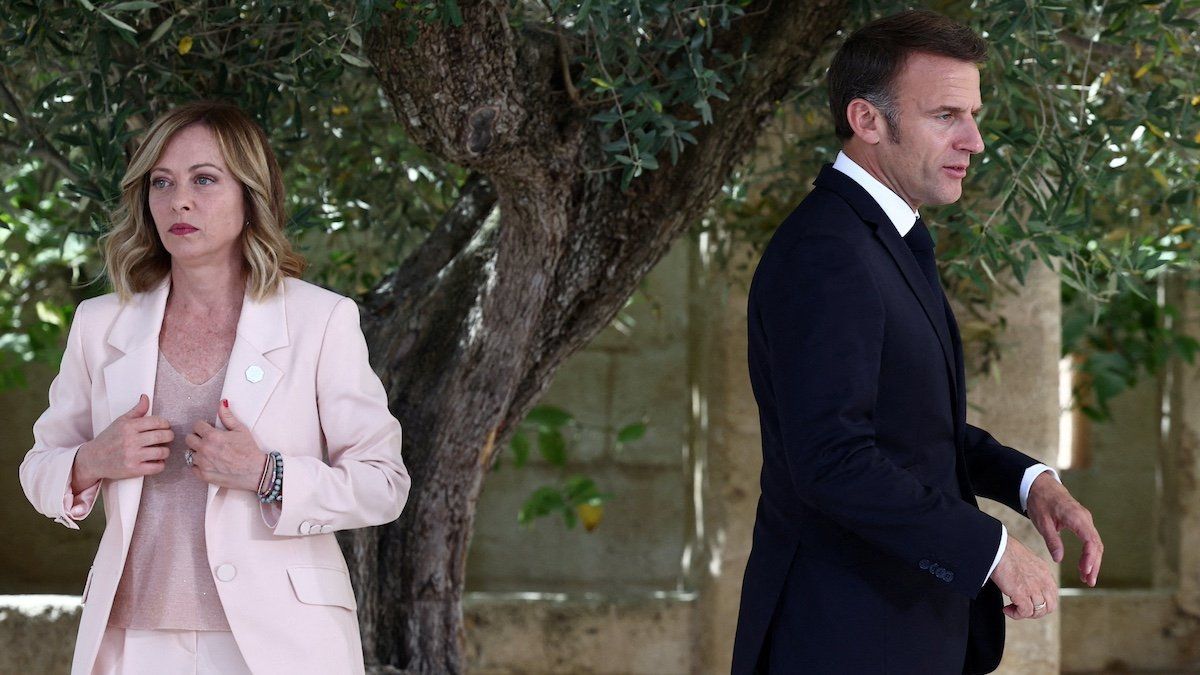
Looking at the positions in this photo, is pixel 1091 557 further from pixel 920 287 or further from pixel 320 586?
pixel 320 586

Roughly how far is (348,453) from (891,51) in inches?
44.4

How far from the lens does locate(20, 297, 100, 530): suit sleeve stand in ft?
7.40

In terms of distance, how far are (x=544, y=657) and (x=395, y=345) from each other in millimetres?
2679

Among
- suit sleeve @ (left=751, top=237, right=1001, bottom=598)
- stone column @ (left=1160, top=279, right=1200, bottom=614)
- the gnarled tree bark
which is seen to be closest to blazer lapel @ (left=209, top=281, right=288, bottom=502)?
the gnarled tree bark

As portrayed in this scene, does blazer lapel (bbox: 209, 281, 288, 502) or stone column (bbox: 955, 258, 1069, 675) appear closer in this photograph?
blazer lapel (bbox: 209, 281, 288, 502)

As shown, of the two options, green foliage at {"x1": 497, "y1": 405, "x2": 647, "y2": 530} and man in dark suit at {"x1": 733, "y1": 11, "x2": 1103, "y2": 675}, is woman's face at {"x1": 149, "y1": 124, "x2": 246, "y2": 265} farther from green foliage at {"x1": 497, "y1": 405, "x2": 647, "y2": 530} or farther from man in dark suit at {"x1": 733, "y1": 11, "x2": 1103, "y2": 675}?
green foliage at {"x1": 497, "y1": 405, "x2": 647, "y2": 530}

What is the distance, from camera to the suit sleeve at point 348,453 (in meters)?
2.22

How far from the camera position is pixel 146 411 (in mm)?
2195

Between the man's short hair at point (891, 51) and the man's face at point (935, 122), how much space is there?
0.04 feet

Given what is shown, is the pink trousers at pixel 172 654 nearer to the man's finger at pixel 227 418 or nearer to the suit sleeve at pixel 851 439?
the man's finger at pixel 227 418

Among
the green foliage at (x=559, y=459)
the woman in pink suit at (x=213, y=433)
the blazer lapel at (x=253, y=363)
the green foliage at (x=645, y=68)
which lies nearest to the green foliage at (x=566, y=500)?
the green foliage at (x=559, y=459)

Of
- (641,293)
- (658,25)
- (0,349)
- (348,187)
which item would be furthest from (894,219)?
(0,349)

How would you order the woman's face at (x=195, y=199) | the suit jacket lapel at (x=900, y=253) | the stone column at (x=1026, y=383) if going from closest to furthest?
the suit jacket lapel at (x=900, y=253)
the woman's face at (x=195, y=199)
the stone column at (x=1026, y=383)

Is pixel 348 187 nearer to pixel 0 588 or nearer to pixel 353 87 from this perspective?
pixel 353 87
